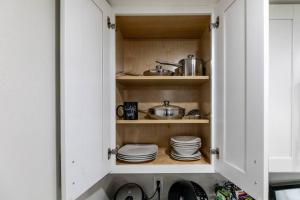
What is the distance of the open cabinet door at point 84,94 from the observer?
2.36 ft

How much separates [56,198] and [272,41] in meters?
1.37

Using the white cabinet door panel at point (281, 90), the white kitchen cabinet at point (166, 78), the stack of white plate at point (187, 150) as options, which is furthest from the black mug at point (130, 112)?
the white cabinet door panel at point (281, 90)

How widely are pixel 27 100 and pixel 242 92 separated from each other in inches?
32.6

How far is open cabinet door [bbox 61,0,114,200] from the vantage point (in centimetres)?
72

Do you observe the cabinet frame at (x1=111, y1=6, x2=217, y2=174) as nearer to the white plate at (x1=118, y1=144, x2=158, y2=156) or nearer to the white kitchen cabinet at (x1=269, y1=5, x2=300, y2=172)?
the white plate at (x1=118, y1=144, x2=158, y2=156)

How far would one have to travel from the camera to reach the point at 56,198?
2.55ft

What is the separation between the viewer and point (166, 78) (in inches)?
48.3

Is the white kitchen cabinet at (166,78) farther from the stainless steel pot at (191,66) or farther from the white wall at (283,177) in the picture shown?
the white wall at (283,177)

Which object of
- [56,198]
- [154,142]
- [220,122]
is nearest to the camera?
[56,198]

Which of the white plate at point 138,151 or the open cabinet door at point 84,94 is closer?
the open cabinet door at point 84,94

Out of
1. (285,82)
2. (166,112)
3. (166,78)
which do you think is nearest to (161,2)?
(166,78)

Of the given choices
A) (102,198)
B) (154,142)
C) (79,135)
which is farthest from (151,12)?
(102,198)

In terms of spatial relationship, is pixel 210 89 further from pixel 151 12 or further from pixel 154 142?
pixel 154 142

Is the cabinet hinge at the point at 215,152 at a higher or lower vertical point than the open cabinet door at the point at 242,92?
lower
